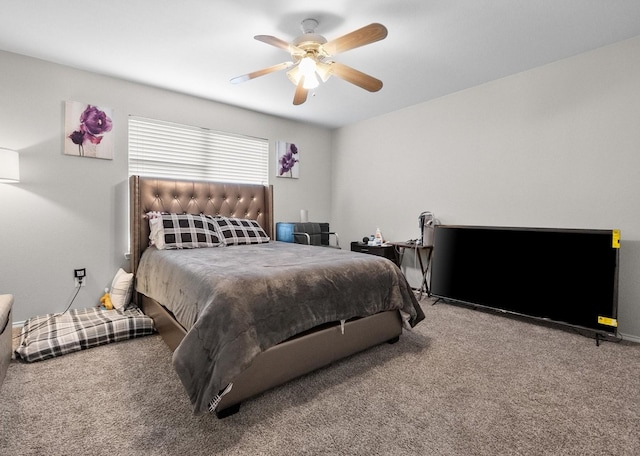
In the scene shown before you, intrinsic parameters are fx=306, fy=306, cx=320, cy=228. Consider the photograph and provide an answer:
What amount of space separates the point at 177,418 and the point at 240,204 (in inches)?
103

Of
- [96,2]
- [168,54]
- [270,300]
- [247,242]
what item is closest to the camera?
[270,300]

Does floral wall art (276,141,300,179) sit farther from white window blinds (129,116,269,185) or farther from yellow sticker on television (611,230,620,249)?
yellow sticker on television (611,230,620,249)

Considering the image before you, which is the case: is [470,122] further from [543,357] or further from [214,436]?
[214,436]

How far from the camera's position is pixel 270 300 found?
1.61 meters

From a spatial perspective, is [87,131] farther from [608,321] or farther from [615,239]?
[608,321]

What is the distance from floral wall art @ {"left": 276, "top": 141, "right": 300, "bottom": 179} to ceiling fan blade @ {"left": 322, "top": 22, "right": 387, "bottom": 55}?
7.48ft

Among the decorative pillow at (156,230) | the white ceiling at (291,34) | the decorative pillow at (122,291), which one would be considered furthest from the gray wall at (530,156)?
the decorative pillow at (122,291)

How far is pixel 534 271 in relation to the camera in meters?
2.70

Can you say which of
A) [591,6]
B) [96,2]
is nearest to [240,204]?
[96,2]

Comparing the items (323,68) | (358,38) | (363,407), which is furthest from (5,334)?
(358,38)

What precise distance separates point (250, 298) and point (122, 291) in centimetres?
202

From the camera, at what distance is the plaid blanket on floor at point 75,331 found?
6.79 feet

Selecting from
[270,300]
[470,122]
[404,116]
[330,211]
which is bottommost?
[270,300]

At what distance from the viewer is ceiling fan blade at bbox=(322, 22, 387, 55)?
6.01 ft
